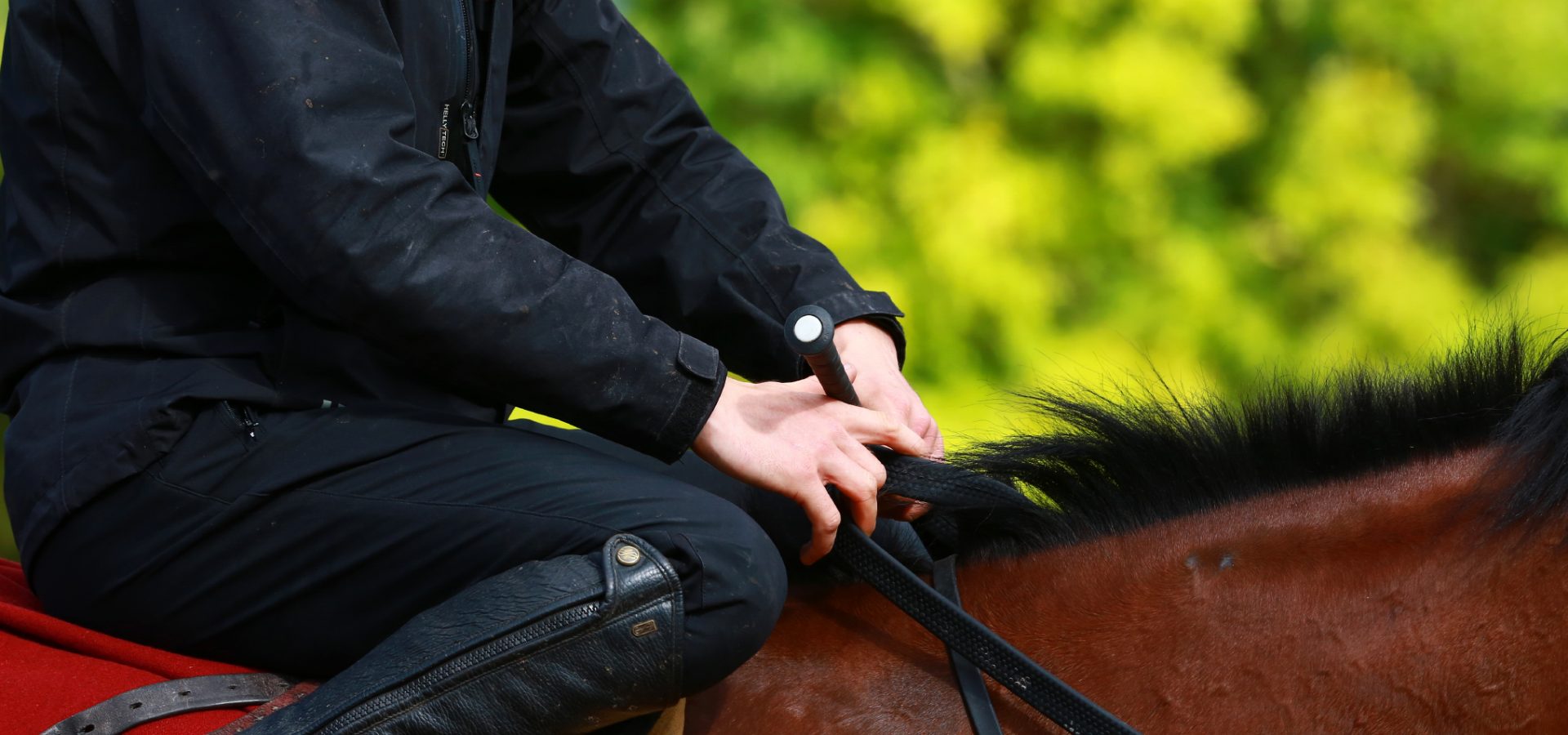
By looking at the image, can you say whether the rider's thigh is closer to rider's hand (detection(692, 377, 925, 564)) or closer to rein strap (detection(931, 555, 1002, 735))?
rider's hand (detection(692, 377, 925, 564))

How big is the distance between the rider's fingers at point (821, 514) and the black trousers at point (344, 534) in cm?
7

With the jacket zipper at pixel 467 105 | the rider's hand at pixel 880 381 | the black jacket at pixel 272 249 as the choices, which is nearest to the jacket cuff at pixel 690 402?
the black jacket at pixel 272 249

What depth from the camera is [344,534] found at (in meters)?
1.56

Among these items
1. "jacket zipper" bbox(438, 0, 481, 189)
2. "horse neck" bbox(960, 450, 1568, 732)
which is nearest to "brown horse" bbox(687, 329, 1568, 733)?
"horse neck" bbox(960, 450, 1568, 732)

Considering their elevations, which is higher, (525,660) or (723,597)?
(723,597)

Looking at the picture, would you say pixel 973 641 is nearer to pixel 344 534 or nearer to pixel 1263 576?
Answer: pixel 1263 576

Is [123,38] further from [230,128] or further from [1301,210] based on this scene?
[1301,210]

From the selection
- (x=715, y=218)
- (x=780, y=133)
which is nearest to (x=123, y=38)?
(x=715, y=218)

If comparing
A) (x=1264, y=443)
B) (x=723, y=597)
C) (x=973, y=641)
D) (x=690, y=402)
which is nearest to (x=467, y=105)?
(x=690, y=402)

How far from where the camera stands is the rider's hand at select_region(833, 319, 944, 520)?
1.95m

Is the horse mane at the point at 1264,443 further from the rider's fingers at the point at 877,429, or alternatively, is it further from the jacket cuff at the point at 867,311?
the jacket cuff at the point at 867,311

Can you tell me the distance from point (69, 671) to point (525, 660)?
A: 597 millimetres

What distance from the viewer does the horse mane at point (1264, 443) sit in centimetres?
163

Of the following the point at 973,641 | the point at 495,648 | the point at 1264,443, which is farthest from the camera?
the point at 1264,443
